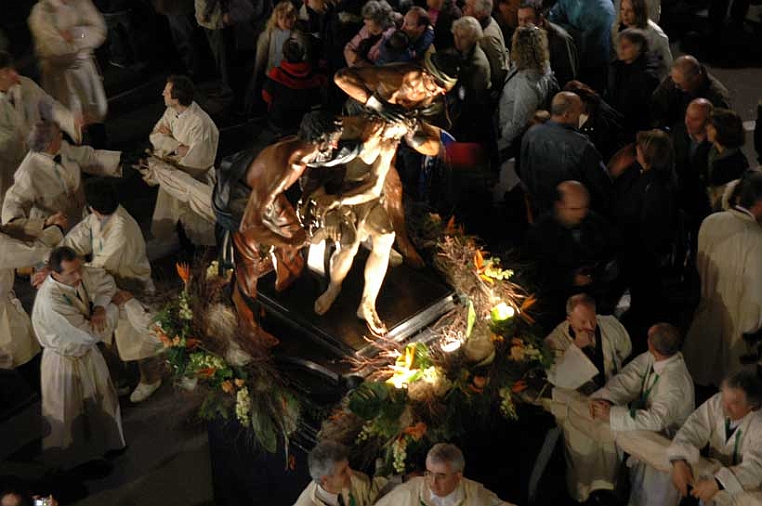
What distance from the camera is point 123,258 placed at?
7523mm

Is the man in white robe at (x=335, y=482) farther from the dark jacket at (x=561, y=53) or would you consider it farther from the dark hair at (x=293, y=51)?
the dark jacket at (x=561, y=53)

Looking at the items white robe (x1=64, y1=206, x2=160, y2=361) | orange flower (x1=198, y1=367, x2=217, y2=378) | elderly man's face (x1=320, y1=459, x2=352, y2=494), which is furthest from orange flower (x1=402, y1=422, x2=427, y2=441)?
white robe (x1=64, y1=206, x2=160, y2=361)

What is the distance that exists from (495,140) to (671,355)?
3.74 m

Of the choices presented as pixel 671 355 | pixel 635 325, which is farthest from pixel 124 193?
pixel 671 355

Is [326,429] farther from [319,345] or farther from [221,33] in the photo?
[221,33]

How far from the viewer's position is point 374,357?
6.57 m

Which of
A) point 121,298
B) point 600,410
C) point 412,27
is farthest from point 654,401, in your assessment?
point 412,27

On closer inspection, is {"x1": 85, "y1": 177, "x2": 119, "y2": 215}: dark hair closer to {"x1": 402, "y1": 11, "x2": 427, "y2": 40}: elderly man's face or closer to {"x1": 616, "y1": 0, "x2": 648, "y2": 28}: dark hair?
{"x1": 402, "y1": 11, "x2": 427, "y2": 40}: elderly man's face

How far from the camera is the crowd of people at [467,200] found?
6.05 metres

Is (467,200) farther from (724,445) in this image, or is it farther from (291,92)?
(724,445)

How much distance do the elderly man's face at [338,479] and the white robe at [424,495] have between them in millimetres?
250

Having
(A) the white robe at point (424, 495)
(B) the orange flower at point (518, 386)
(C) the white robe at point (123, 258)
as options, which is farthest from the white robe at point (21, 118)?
(A) the white robe at point (424, 495)

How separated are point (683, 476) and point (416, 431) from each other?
139 cm

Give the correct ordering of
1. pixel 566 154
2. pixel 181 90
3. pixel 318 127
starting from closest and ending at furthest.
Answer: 1. pixel 318 127
2. pixel 566 154
3. pixel 181 90
